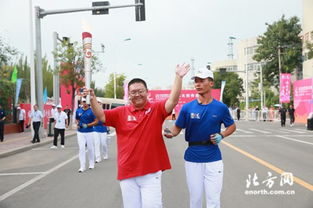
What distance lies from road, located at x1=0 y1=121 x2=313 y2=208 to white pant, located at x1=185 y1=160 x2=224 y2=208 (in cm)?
156

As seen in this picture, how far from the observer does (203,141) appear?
4320 millimetres

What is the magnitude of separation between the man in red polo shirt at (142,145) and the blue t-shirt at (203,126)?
0.58 meters

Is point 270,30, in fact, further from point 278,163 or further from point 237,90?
point 278,163

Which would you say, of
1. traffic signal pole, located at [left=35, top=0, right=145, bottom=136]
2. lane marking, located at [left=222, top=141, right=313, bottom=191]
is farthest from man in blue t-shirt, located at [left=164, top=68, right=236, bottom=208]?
traffic signal pole, located at [left=35, top=0, right=145, bottom=136]

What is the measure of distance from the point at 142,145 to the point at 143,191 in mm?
438

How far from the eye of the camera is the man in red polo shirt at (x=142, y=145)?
3.69 meters

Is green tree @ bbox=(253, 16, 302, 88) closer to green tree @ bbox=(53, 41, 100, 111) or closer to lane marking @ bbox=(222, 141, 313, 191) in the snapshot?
green tree @ bbox=(53, 41, 100, 111)

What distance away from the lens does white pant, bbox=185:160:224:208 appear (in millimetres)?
4230

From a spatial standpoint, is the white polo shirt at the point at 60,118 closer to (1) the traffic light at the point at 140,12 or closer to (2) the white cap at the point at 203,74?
(1) the traffic light at the point at 140,12

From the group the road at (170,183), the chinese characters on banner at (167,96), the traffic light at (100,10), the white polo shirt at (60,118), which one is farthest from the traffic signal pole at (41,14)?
the chinese characters on banner at (167,96)

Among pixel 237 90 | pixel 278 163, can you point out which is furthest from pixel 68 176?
pixel 237 90

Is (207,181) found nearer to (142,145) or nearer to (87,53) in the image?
(142,145)

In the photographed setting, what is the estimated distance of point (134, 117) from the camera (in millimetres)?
3824

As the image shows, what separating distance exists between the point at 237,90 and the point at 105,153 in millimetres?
65839
